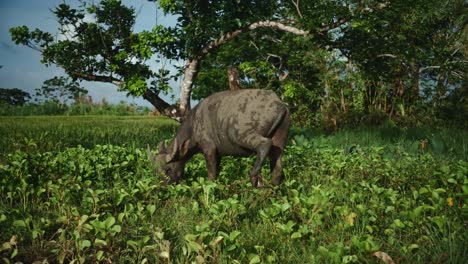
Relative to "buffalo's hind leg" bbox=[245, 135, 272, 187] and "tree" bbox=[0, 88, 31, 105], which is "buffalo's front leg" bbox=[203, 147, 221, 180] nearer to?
"buffalo's hind leg" bbox=[245, 135, 272, 187]

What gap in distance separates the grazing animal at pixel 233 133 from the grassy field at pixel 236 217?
36 centimetres

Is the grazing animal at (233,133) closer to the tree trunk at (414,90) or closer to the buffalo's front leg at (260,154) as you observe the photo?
the buffalo's front leg at (260,154)

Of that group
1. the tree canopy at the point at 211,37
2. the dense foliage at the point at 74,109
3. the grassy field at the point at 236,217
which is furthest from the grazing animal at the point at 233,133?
the dense foliage at the point at 74,109

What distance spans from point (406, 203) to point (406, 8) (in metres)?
7.67

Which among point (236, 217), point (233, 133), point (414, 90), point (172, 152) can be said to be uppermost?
point (414, 90)

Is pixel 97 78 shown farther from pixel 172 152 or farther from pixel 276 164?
pixel 276 164

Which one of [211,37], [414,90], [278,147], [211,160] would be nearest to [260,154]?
[278,147]

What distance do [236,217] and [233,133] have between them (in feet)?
4.84

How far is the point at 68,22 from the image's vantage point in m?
11.3

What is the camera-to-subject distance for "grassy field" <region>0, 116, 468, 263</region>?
274 centimetres

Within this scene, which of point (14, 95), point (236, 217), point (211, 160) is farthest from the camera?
point (14, 95)

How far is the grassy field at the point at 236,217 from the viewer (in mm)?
2744

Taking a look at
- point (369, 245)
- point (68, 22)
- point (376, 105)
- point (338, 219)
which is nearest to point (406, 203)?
point (338, 219)

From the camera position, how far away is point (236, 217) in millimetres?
3584
